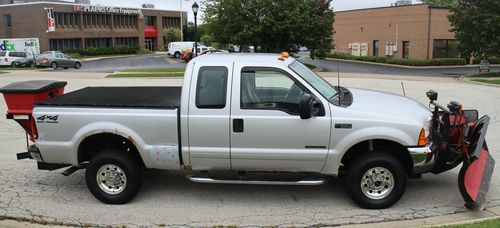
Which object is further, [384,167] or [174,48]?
[174,48]

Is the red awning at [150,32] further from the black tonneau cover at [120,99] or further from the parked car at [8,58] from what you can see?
the black tonneau cover at [120,99]

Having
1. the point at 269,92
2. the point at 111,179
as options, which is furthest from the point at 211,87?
the point at 111,179

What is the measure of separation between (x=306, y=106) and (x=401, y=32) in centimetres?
4445

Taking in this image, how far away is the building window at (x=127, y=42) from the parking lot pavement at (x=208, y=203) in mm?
74287

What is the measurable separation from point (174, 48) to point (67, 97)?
56.5 metres

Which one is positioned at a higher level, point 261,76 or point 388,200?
point 261,76

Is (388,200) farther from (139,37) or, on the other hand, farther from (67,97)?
(139,37)

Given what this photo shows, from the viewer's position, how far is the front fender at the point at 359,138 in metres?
5.38

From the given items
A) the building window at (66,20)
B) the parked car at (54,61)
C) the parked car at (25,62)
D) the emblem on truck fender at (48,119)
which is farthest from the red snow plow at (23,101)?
the building window at (66,20)

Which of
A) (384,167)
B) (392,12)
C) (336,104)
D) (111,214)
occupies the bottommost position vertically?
(111,214)

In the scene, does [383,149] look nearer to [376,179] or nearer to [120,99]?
[376,179]

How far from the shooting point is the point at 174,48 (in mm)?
61750

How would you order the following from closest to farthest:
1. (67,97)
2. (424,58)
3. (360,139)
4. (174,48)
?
1. (360,139)
2. (67,97)
3. (424,58)
4. (174,48)

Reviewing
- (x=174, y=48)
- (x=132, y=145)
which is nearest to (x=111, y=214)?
(x=132, y=145)
